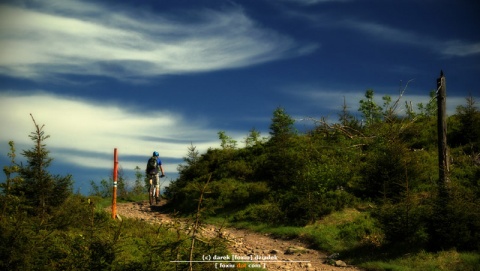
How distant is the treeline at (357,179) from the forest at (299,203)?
0.05m

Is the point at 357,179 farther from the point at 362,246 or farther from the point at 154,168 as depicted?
the point at 154,168

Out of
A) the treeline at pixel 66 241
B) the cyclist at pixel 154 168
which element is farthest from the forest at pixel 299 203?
the cyclist at pixel 154 168

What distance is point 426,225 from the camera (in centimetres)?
1320

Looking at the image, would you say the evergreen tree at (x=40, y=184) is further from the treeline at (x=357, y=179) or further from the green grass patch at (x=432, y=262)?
the green grass patch at (x=432, y=262)

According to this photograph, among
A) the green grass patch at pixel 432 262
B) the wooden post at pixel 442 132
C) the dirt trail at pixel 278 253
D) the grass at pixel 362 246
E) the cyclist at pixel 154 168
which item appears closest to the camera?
the green grass patch at pixel 432 262

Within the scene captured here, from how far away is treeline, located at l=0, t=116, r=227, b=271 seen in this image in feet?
23.9

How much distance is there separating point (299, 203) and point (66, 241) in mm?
10413

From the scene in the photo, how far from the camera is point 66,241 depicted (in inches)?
377

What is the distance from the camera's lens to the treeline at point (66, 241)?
7.28m

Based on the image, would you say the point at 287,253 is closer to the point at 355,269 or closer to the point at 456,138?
the point at 355,269

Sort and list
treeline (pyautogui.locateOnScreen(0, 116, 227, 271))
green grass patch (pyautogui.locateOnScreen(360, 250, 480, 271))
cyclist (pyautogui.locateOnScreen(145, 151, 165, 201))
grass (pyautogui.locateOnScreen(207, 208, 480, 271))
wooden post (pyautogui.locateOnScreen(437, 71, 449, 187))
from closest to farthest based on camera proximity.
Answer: treeline (pyautogui.locateOnScreen(0, 116, 227, 271)) < green grass patch (pyautogui.locateOnScreen(360, 250, 480, 271)) < grass (pyautogui.locateOnScreen(207, 208, 480, 271)) < wooden post (pyautogui.locateOnScreen(437, 71, 449, 187)) < cyclist (pyautogui.locateOnScreen(145, 151, 165, 201))

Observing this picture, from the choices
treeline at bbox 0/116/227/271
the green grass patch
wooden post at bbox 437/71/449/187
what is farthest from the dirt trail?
wooden post at bbox 437/71/449/187

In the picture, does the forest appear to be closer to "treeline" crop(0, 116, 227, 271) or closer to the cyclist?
"treeline" crop(0, 116, 227, 271)

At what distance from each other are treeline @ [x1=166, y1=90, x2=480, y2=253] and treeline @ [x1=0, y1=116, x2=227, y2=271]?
10.9 feet
